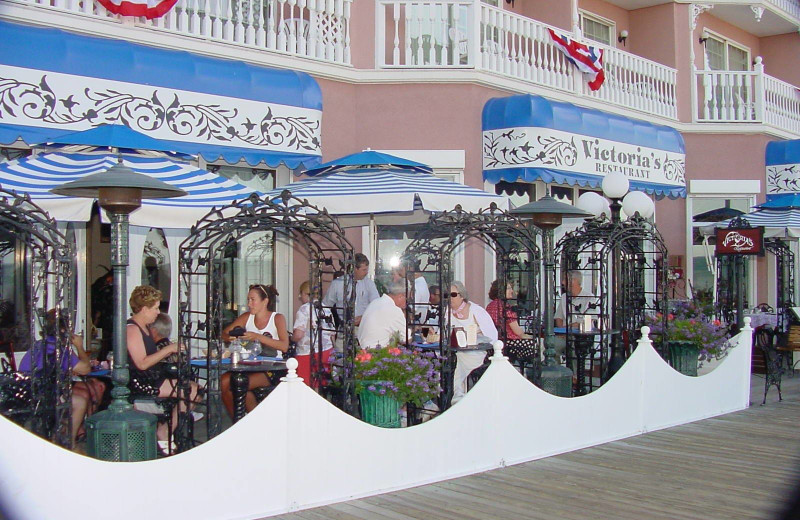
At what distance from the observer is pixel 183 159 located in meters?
8.55

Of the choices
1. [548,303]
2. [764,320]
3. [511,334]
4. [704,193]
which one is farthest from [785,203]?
[548,303]

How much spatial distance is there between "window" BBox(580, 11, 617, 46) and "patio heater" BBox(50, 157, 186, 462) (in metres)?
13.0

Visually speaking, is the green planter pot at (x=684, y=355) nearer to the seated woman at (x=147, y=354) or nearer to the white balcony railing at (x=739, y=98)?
the seated woman at (x=147, y=354)

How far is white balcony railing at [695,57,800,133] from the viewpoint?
1695cm

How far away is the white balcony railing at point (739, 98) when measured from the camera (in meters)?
17.0

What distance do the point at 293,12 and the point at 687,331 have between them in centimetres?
660

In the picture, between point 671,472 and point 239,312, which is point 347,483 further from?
point 239,312

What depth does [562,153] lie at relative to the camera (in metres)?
12.2

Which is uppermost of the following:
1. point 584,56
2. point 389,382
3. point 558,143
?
point 584,56

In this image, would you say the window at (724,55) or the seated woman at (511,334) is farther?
the window at (724,55)

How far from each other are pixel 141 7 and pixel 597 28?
420 inches

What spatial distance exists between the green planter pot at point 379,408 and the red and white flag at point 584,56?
331 inches

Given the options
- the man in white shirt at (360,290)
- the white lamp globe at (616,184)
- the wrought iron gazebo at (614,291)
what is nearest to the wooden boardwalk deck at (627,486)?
the wrought iron gazebo at (614,291)

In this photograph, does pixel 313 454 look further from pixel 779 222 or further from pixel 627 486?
pixel 779 222
